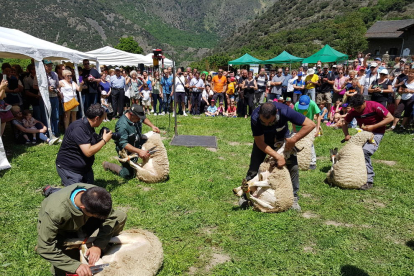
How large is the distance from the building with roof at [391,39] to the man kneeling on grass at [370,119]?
149 ft

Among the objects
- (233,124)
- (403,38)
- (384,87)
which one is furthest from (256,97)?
(403,38)

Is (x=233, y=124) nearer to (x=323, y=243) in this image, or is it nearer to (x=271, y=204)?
(x=271, y=204)

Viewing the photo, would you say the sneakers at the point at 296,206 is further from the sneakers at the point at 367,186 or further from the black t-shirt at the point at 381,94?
the black t-shirt at the point at 381,94

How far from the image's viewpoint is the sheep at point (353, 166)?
531 cm

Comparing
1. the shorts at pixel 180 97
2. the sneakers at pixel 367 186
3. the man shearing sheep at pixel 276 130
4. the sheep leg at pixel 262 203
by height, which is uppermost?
the man shearing sheep at pixel 276 130

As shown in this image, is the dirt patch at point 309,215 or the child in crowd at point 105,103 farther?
the child in crowd at point 105,103

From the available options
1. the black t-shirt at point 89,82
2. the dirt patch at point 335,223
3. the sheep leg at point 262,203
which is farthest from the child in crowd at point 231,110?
the dirt patch at point 335,223

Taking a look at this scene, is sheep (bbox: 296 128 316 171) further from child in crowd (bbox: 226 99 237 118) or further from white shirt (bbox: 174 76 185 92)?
white shirt (bbox: 174 76 185 92)

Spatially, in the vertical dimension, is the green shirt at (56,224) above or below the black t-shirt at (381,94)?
below

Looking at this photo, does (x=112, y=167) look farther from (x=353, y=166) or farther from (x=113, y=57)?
(x=113, y=57)

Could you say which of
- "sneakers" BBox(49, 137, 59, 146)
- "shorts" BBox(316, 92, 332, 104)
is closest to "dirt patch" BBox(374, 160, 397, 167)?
"shorts" BBox(316, 92, 332, 104)

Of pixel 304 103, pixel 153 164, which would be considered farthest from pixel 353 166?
pixel 153 164

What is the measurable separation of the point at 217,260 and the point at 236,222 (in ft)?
2.86

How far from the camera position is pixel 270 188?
14.3 feet
